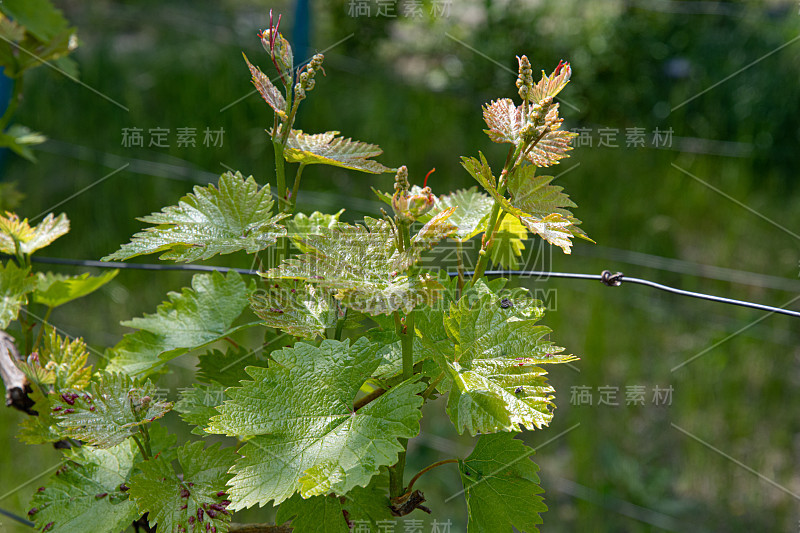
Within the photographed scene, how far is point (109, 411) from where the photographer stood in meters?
0.61

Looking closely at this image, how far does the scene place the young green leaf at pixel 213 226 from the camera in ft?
1.85

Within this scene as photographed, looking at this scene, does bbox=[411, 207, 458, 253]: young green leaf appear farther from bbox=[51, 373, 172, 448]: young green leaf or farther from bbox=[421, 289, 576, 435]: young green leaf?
bbox=[51, 373, 172, 448]: young green leaf

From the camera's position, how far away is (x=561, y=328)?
243 centimetres

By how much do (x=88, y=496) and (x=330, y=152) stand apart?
401 mm

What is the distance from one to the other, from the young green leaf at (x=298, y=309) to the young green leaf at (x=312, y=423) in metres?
0.03

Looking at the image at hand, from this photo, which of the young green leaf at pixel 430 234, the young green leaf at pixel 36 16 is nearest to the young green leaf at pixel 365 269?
the young green leaf at pixel 430 234

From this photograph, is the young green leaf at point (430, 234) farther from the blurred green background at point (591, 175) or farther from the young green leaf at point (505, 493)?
the blurred green background at point (591, 175)

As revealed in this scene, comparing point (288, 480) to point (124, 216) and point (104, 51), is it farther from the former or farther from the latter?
point (104, 51)

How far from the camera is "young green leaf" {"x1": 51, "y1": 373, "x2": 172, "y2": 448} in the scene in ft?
1.94

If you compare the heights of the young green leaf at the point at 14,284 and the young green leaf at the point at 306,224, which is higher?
the young green leaf at the point at 306,224

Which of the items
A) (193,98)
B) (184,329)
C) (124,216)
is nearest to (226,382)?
Answer: (184,329)

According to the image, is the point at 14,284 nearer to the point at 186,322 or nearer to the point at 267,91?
the point at 186,322

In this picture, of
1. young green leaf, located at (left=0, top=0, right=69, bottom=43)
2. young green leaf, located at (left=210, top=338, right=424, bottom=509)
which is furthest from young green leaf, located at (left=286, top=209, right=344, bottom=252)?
young green leaf, located at (left=0, top=0, right=69, bottom=43)

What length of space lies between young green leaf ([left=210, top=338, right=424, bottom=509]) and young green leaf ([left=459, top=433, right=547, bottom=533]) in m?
0.12
